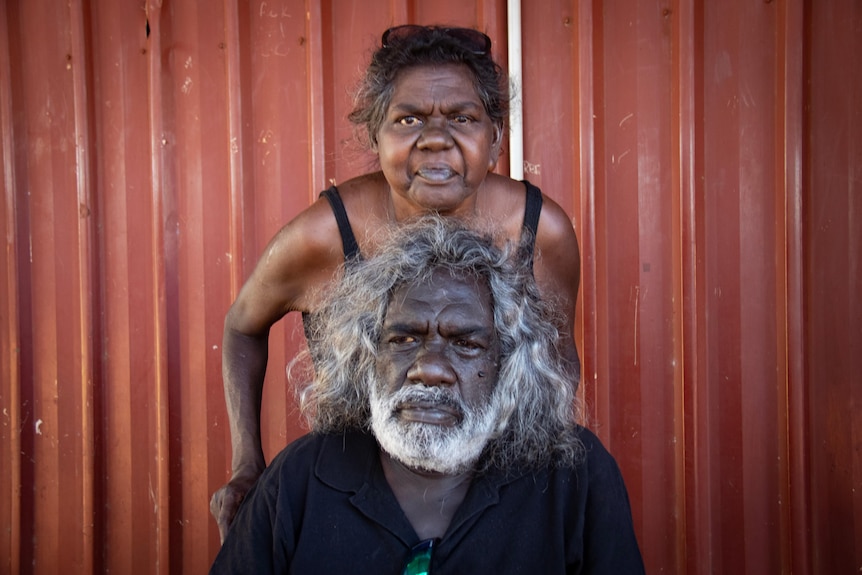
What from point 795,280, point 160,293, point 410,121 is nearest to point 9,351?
point 160,293

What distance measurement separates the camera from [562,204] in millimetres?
2953

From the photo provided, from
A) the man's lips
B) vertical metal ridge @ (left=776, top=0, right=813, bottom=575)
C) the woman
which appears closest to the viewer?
the man's lips

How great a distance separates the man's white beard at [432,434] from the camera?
172cm

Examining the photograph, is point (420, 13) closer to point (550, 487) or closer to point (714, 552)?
point (550, 487)

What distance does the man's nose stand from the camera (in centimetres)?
173

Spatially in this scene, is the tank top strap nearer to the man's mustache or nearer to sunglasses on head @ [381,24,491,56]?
sunglasses on head @ [381,24,491,56]

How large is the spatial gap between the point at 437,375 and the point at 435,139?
0.65 m

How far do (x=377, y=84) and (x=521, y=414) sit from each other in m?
1.06

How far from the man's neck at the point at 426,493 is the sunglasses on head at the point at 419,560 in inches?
2.7

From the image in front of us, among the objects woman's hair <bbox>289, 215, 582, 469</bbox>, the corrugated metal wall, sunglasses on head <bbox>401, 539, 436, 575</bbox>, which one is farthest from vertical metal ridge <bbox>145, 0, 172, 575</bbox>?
sunglasses on head <bbox>401, 539, 436, 575</bbox>

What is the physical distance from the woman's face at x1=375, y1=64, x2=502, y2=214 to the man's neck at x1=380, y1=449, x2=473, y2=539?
2.33 ft

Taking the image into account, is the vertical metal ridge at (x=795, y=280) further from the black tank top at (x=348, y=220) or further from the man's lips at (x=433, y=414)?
the man's lips at (x=433, y=414)

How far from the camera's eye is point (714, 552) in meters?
2.84

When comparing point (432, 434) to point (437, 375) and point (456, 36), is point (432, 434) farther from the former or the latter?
point (456, 36)
